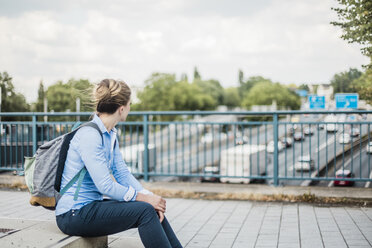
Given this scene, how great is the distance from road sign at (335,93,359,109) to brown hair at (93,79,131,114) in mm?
6784

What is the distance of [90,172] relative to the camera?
2775mm

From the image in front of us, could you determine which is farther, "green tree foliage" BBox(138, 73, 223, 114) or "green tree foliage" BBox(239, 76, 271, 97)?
"green tree foliage" BBox(239, 76, 271, 97)

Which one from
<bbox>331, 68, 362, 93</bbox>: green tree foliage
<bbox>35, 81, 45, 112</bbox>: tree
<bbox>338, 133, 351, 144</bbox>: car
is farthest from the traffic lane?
<bbox>35, 81, 45, 112</bbox>: tree

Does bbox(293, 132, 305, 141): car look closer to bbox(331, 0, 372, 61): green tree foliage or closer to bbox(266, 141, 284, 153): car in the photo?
bbox(266, 141, 284, 153): car

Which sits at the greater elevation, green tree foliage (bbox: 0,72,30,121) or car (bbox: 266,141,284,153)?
green tree foliage (bbox: 0,72,30,121)

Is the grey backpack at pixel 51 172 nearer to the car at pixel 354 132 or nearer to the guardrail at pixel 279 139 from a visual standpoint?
the guardrail at pixel 279 139

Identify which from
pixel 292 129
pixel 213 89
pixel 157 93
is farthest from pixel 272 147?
pixel 213 89

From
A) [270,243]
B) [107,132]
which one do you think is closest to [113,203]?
[107,132]

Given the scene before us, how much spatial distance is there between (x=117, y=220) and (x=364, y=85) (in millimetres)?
7155

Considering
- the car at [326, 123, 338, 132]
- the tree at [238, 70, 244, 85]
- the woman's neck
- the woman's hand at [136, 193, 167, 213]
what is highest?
the tree at [238, 70, 244, 85]

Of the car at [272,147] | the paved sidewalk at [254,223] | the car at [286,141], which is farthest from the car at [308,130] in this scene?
the paved sidewalk at [254,223]

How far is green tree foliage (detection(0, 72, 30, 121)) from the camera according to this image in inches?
395

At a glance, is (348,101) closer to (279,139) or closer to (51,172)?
(279,139)

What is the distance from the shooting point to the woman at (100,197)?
9.08 feet
